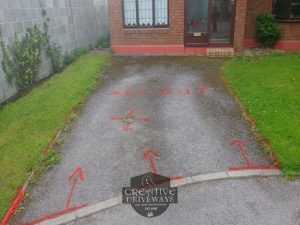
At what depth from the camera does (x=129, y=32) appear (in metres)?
13.8

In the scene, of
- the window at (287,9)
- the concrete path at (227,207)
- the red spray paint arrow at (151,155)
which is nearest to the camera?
the concrete path at (227,207)

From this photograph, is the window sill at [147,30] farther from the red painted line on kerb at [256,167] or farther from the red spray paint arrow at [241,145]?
the red painted line on kerb at [256,167]

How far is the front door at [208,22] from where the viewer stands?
523 inches

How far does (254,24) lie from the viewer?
1446 cm

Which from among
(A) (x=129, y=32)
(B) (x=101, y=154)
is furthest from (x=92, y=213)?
(A) (x=129, y=32)

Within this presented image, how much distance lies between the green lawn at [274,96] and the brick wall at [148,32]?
105 inches

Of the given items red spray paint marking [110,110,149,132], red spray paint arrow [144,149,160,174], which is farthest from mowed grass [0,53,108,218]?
red spray paint arrow [144,149,160,174]

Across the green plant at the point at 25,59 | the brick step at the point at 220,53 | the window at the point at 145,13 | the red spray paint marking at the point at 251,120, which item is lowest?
the red spray paint marking at the point at 251,120

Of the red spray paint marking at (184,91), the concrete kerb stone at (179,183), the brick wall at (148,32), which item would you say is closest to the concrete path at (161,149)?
the red spray paint marking at (184,91)

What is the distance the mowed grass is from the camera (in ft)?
18.5

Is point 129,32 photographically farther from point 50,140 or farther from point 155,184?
point 155,184

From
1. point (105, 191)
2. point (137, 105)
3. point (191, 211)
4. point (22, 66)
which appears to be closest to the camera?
point (191, 211)

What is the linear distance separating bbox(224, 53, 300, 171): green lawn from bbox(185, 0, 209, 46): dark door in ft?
6.24

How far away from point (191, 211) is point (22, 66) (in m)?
6.91
